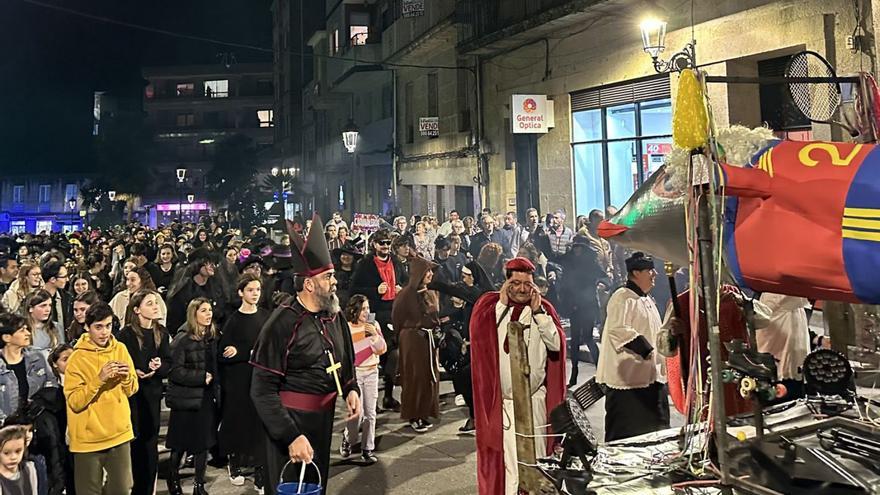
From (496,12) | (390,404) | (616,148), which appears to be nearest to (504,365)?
(390,404)

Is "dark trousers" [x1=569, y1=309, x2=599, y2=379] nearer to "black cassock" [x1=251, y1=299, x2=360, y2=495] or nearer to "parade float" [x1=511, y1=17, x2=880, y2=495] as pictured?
"black cassock" [x1=251, y1=299, x2=360, y2=495]

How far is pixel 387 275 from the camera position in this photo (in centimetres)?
1037

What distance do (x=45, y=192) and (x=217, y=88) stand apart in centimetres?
2333

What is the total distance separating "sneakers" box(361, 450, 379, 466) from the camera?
7.21 meters

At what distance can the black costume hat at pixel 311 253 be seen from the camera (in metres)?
5.01

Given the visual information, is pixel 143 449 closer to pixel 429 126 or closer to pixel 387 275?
pixel 387 275

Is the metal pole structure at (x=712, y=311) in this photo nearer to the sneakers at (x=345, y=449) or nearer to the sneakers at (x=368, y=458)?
the sneakers at (x=368, y=458)

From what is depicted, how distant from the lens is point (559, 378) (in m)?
5.30

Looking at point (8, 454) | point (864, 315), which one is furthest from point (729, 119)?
point (8, 454)

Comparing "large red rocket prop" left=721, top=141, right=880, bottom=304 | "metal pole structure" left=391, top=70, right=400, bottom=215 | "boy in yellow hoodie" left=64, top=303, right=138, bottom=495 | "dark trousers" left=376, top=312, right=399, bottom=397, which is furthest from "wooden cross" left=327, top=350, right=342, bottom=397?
"metal pole structure" left=391, top=70, right=400, bottom=215

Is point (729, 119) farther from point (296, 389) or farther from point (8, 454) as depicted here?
point (8, 454)

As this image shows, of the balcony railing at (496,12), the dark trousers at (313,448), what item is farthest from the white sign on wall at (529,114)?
the dark trousers at (313,448)

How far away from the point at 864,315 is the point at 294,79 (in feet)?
196

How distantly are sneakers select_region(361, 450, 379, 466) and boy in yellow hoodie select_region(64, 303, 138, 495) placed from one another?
8.25 feet
